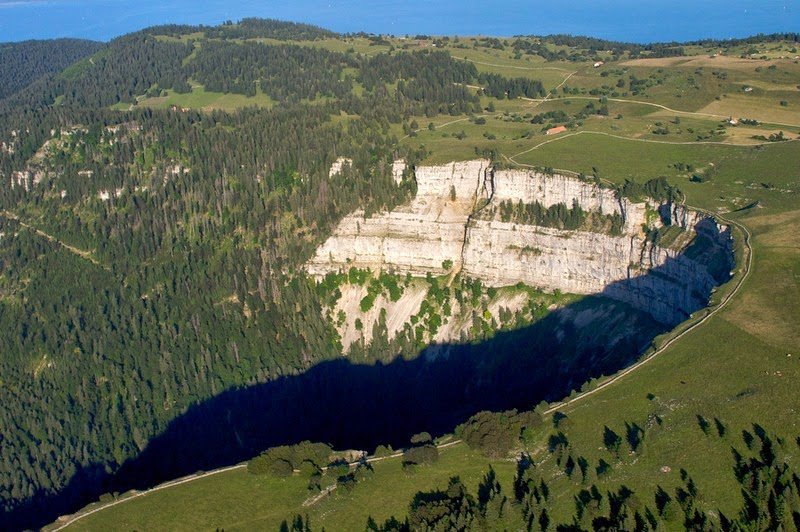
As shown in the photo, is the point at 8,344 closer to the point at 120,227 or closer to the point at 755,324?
the point at 120,227

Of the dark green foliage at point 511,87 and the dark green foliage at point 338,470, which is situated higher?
the dark green foliage at point 511,87

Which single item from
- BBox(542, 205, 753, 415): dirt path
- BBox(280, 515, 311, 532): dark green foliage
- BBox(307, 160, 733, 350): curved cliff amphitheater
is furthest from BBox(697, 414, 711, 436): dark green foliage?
BBox(280, 515, 311, 532): dark green foliage

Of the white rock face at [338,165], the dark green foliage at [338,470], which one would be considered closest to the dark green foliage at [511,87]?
the white rock face at [338,165]

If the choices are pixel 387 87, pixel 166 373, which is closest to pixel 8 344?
pixel 166 373

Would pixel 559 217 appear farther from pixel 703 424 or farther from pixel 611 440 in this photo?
pixel 703 424

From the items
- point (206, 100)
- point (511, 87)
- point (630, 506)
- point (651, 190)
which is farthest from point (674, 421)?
point (206, 100)

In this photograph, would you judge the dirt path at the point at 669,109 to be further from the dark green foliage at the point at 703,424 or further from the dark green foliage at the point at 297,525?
the dark green foliage at the point at 297,525
